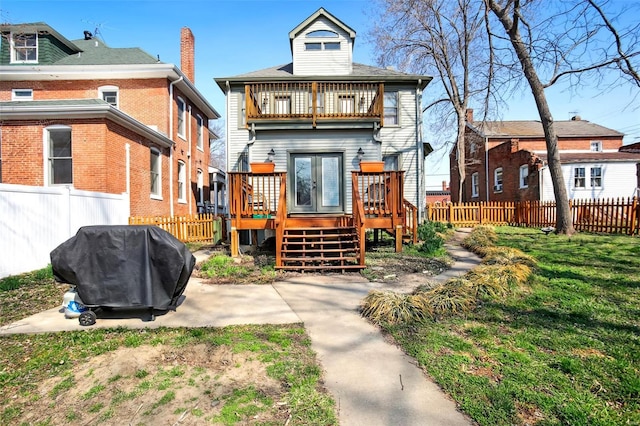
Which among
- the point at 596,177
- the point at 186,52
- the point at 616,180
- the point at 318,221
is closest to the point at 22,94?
the point at 186,52

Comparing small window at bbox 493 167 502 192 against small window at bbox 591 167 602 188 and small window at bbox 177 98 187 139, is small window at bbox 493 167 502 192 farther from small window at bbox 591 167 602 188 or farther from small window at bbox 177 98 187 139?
small window at bbox 177 98 187 139

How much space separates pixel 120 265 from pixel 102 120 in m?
9.29

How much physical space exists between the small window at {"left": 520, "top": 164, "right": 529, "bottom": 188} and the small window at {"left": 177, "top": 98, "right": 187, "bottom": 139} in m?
20.7

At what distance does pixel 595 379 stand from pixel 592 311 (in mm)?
2034

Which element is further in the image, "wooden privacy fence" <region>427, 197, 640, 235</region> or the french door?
"wooden privacy fence" <region>427, 197, 640, 235</region>

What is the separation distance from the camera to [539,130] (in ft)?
93.2

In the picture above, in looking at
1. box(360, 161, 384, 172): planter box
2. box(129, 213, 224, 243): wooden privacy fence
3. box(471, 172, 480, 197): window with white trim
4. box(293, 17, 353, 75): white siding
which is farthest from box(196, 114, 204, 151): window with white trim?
box(471, 172, 480, 197): window with white trim

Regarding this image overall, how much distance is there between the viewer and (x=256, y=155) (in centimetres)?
1166

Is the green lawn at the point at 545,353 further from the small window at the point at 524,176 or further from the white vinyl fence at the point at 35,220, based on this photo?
the small window at the point at 524,176

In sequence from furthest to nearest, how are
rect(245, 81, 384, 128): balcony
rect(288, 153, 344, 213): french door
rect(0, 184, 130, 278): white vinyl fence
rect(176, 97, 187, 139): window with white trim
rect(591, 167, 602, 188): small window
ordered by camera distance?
1. rect(591, 167, 602, 188): small window
2. rect(176, 97, 187, 139): window with white trim
3. rect(288, 153, 344, 213): french door
4. rect(245, 81, 384, 128): balcony
5. rect(0, 184, 130, 278): white vinyl fence

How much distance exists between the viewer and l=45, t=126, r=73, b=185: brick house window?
1161 centimetres

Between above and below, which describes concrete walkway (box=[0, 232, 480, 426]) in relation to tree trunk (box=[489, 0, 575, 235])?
below

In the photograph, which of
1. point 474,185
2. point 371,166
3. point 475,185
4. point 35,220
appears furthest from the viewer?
point 474,185

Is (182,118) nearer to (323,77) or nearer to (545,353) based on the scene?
(323,77)
